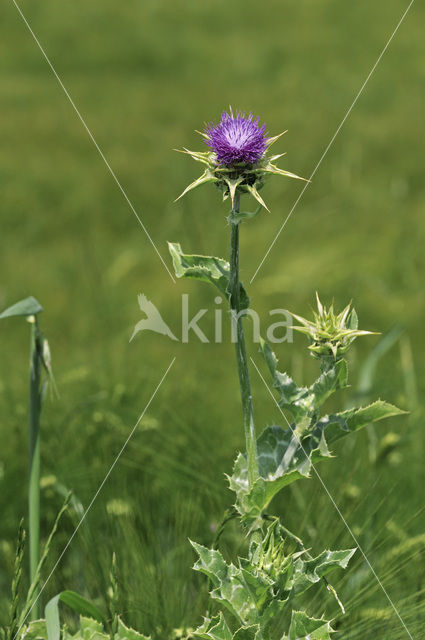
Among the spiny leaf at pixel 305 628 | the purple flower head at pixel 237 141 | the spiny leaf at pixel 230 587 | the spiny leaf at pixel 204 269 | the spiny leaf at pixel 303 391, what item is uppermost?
the purple flower head at pixel 237 141

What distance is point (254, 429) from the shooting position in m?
0.80

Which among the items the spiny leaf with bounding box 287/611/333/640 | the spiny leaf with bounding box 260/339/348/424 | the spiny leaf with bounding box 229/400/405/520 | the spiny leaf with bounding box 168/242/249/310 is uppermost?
the spiny leaf with bounding box 168/242/249/310

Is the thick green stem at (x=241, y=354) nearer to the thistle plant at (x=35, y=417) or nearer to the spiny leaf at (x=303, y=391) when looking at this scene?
the spiny leaf at (x=303, y=391)

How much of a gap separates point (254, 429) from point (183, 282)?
1869mm

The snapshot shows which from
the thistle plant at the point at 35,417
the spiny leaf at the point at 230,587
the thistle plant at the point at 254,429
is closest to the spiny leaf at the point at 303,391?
the thistle plant at the point at 254,429

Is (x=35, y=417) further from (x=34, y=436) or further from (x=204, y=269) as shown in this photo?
(x=204, y=269)

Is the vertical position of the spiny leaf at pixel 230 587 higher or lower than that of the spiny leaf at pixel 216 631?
higher

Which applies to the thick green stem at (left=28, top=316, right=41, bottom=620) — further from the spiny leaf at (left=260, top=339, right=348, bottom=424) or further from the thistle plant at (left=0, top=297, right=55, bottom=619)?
the spiny leaf at (left=260, top=339, right=348, bottom=424)

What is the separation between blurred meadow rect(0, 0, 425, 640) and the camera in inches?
40.8

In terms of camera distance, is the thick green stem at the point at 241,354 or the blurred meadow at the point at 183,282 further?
the blurred meadow at the point at 183,282

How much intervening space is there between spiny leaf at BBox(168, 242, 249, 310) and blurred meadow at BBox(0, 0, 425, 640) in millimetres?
354

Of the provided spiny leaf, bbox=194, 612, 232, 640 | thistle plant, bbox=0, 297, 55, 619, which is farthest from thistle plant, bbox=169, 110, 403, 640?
thistle plant, bbox=0, 297, 55, 619

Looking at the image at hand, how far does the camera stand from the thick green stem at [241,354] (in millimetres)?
774

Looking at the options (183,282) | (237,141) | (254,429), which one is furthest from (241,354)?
(183,282)
